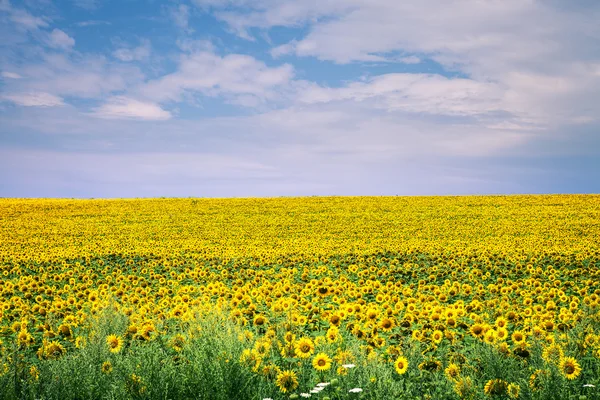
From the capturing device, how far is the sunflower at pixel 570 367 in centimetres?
575

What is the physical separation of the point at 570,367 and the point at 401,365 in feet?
6.37

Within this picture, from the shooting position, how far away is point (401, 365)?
6.09 m

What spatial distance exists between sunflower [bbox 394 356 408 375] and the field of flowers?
0.13 feet

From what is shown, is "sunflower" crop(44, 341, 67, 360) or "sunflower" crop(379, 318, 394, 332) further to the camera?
"sunflower" crop(379, 318, 394, 332)

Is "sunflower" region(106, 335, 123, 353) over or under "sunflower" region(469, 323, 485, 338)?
under

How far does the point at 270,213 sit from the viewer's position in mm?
35312

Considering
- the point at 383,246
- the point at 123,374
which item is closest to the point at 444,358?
the point at 123,374

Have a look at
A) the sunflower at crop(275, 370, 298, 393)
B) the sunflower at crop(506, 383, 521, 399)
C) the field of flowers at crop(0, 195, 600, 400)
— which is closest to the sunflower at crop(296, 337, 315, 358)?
the field of flowers at crop(0, 195, 600, 400)

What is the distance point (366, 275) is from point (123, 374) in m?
10.1

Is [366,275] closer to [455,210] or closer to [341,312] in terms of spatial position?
[341,312]

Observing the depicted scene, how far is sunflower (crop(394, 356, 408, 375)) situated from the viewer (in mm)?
5982

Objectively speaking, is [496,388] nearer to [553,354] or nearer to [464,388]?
[464,388]

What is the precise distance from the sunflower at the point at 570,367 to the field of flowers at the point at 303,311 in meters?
0.02

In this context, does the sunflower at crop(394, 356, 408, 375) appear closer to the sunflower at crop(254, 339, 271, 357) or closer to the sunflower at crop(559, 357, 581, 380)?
the sunflower at crop(254, 339, 271, 357)
